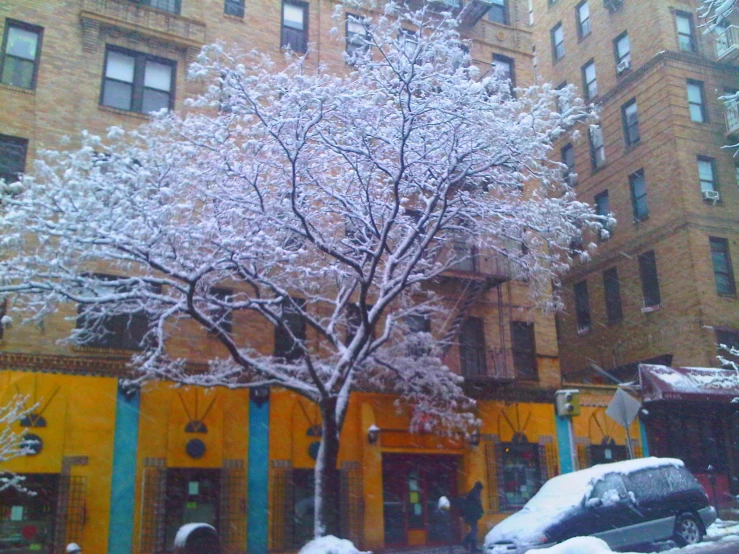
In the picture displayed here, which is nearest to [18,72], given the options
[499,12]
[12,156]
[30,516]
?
[12,156]

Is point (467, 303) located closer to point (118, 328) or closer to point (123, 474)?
point (118, 328)

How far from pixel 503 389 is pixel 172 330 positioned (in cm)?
937

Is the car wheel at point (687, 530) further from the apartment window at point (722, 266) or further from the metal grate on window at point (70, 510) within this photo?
the apartment window at point (722, 266)

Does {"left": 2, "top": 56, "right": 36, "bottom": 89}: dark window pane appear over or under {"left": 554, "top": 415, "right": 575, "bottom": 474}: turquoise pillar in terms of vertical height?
over

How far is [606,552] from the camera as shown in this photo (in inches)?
290

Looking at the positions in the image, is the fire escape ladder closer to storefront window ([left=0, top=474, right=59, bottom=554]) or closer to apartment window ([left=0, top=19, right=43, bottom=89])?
storefront window ([left=0, top=474, right=59, bottom=554])

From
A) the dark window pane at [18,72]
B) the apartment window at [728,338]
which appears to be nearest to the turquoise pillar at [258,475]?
the dark window pane at [18,72]

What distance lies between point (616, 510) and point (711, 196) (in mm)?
15733

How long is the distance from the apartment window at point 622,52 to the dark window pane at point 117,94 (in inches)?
719

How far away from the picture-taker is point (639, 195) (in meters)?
26.9

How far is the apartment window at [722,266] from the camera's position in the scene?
24.5m

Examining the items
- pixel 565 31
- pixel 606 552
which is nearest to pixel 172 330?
pixel 606 552

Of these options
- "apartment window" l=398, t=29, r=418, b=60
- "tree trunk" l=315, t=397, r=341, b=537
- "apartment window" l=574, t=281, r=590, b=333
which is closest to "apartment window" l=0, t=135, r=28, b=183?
"apartment window" l=398, t=29, r=418, b=60

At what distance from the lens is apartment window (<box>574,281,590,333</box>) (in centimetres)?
2841
